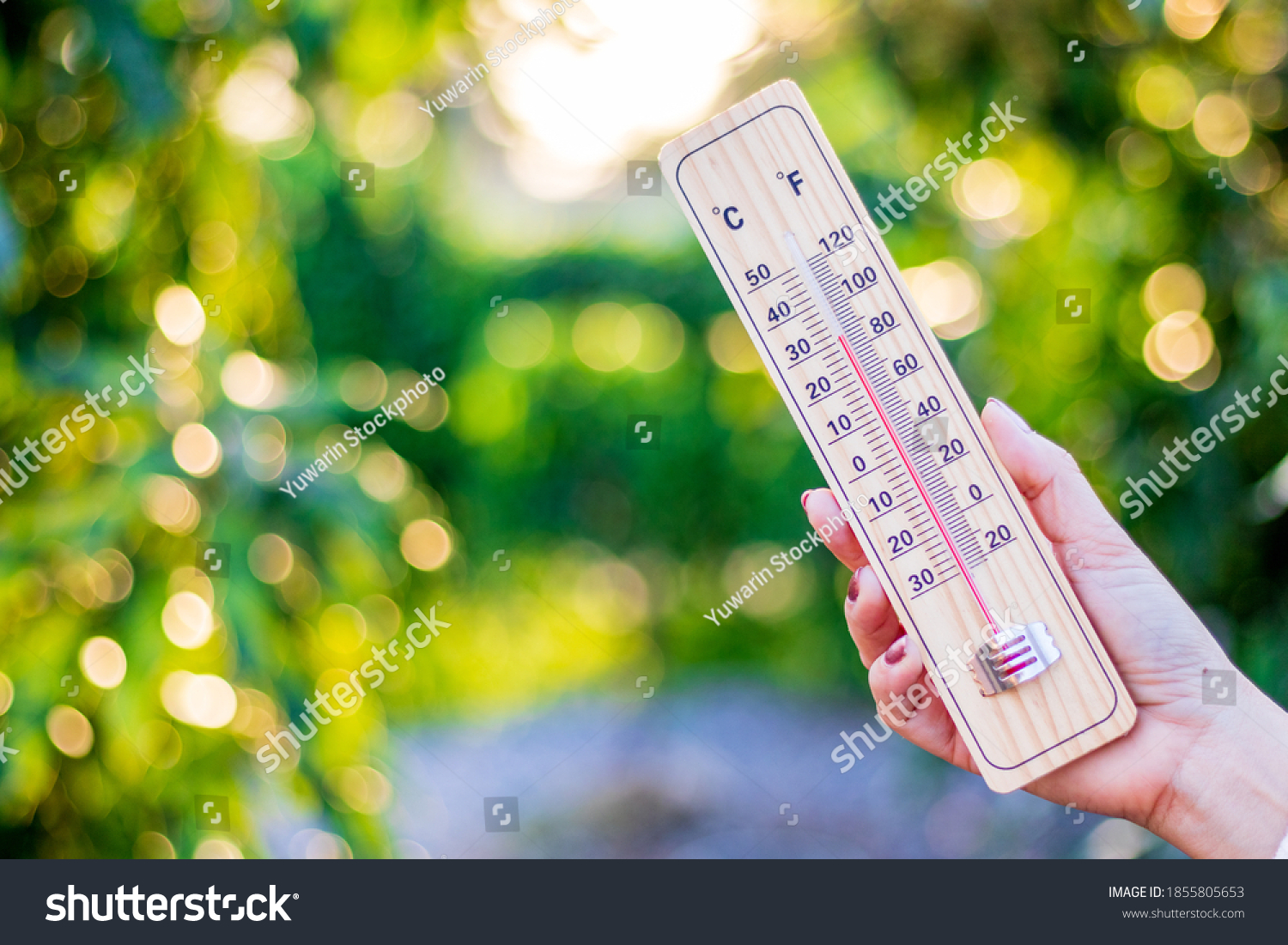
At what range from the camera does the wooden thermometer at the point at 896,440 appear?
821mm

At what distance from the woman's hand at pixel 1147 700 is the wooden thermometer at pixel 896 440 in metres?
0.05

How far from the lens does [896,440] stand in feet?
2.74

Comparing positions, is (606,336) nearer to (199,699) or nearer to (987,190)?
(987,190)

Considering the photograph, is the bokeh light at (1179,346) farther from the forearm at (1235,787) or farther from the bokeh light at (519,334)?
the bokeh light at (519,334)

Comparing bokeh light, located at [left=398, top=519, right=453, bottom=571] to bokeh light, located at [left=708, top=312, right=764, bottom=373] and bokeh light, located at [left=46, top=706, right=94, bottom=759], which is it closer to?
bokeh light, located at [left=46, top=706, right=94, bottom=759]

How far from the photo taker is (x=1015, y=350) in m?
1.44

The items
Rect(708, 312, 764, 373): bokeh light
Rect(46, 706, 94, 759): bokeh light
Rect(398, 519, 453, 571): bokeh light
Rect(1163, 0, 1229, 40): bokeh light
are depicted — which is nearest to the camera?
Rect(46, 706, 94, 759): bokeh light

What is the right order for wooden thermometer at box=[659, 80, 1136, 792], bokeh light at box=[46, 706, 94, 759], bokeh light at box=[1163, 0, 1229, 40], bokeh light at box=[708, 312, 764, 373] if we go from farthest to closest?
bokeh light at box=[708, 312, 764, 373] → bokeh light at box=[1163, 0, 1229, 40] → bokeh light at box=[46, 706, 94, 759] → wooden thermometer at box=[659, 80, 1136, 792]

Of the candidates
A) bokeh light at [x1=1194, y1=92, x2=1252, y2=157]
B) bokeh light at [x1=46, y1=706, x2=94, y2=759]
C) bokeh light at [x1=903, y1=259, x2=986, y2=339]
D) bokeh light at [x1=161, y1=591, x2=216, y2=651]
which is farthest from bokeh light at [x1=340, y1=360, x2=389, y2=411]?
bokeh light at [x1=1194, y1=92, x2=1252, y2=157]

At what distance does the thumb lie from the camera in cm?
89

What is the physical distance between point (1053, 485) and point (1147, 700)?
242 mm

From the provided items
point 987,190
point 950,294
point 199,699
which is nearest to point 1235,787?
point 950,294

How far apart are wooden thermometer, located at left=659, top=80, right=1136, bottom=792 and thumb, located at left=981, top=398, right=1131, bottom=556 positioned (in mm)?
71

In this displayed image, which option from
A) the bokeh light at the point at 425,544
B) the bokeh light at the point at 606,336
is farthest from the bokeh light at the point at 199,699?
the bokeh light at the point at 606,336
